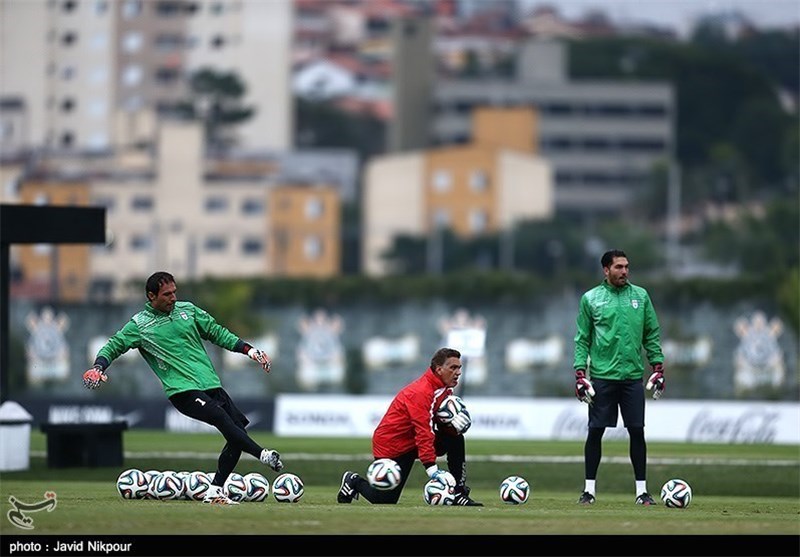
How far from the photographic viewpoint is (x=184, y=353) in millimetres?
16781

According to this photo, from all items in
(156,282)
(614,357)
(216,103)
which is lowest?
(614,357)

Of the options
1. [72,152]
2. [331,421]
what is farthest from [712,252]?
[331,421]

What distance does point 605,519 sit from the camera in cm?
1473

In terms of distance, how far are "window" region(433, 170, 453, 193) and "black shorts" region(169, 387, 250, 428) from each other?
109882 mm

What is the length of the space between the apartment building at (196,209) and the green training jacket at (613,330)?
9957cm

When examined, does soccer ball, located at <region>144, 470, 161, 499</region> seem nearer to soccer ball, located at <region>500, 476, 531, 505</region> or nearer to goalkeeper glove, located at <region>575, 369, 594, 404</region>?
soccer ball, located at <region>500, 476, 531, 505</region>

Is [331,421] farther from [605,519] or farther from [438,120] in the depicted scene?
[438,120]

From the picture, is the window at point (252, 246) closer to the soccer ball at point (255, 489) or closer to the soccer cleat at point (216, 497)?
the soccer ball at point (255, 489)

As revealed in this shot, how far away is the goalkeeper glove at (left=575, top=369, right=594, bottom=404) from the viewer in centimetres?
1694

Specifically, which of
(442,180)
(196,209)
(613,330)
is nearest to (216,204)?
(196,209)

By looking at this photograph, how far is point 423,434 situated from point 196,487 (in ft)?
6.86

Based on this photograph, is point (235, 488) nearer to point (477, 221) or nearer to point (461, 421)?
point (461, 421)

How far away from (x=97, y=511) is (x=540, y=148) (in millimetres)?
137551

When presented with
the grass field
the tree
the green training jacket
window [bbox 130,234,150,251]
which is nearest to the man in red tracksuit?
the grass field
